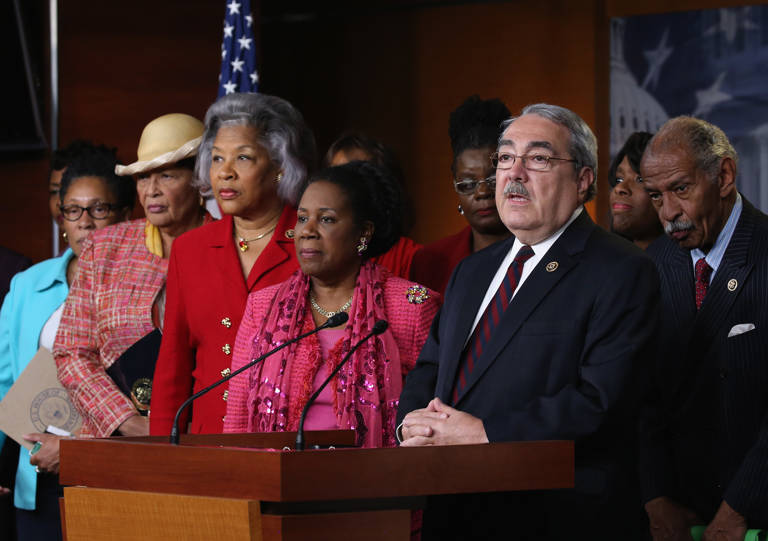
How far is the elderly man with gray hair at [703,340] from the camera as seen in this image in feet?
9.73

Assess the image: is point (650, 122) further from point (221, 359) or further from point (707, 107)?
point (221, 359)

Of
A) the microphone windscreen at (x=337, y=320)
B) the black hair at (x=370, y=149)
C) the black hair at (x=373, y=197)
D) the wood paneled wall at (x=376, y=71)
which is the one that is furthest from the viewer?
the wood paneled wall at (x=376, y=71)

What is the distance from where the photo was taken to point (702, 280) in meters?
3.12

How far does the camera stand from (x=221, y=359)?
139 inches

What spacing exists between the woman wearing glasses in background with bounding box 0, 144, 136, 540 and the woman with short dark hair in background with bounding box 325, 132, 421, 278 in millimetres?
879

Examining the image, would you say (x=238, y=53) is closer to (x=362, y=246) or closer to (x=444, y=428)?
(x=362, y=246)

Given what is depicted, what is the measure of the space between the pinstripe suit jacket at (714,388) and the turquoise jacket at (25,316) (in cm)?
229

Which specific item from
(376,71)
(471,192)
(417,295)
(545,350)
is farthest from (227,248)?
(376,71)

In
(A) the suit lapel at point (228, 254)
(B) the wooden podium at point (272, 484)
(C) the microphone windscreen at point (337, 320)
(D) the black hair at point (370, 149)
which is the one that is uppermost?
(D) the black hair at point (370, 149)

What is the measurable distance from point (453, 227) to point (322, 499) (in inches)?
205

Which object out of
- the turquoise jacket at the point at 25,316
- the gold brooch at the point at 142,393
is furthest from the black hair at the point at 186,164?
the gold brooch at the point at 142,393

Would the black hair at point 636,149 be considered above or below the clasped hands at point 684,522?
above

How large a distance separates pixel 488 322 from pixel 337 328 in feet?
2.31

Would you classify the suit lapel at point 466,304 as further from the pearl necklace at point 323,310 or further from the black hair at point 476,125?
the black hair at point 476,125
